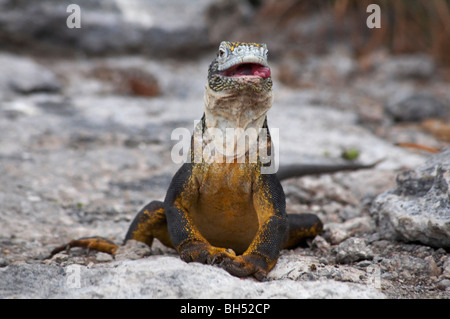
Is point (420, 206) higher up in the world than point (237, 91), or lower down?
lower down

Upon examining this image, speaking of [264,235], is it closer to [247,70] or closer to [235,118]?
[235,118]

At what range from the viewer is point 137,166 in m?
6.14

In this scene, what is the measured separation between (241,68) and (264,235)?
3.21ft

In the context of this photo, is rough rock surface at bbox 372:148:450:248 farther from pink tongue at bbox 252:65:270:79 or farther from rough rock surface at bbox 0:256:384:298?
pink tongue at bbox 252:65:270:79

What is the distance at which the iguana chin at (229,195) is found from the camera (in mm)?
2932

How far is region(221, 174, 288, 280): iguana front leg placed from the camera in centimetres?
293

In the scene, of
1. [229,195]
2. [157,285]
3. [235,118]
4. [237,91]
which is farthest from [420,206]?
[157,285]

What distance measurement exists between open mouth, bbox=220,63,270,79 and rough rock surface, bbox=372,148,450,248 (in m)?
1.39

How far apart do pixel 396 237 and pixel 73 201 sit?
302cm

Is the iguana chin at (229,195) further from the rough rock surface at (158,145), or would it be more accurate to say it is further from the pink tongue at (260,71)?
the rough rock surface at (158,145)

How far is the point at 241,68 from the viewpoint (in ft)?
9.75

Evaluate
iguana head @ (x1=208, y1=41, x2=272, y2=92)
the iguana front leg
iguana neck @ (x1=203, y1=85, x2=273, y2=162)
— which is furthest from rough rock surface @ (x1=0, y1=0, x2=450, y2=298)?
iguana head @ (x1=208, y1=41, x2=272, y2=92)

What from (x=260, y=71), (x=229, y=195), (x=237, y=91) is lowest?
(x=229, y=195)

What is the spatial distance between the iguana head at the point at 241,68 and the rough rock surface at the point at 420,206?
1.32m
